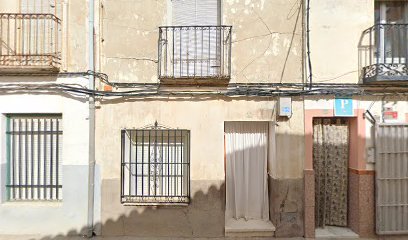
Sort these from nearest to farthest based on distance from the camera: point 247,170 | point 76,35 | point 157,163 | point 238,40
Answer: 1. point 76,35
2. point 238,40
3. point 157,163
4. point 247,170

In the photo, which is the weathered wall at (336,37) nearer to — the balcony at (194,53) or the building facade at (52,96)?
the balcony at (194,53)

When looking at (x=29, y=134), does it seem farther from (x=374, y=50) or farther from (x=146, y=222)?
(x=374, y=50)

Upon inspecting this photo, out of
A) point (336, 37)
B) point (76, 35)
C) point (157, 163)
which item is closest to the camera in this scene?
point (76, 35)

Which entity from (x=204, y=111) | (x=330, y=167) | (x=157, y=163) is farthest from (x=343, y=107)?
(x=157, y=163)

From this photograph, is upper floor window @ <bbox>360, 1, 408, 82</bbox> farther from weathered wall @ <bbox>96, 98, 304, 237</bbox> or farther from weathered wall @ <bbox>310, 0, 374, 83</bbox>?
weathered wall @ <bbox>96, 98, 304, 237</bbox>

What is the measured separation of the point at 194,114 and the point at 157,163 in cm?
128

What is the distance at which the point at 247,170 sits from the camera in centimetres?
613

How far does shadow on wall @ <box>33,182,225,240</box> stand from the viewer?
5.73 m

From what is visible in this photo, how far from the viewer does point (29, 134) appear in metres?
5.86

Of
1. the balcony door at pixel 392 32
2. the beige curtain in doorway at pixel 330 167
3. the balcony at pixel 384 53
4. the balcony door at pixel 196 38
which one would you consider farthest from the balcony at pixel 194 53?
the balcony door at pixel 392 32

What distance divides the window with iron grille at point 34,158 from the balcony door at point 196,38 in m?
2.79

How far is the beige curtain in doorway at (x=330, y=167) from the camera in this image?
599 cm

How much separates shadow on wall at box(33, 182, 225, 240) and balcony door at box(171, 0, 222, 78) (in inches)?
93.7

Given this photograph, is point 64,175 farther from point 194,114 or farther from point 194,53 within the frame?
point 194,53
